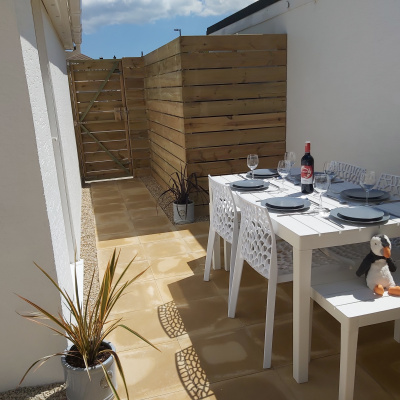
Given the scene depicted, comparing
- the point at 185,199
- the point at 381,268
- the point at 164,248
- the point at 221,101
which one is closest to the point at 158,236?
the point at 164,248

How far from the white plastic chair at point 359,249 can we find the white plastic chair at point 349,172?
0.36m

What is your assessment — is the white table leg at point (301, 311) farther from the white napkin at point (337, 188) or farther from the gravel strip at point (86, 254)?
the gravel strip at point (86, 254)

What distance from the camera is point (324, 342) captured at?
8.23 ft

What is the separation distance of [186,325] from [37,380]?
100 centimetres

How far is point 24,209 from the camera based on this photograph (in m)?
1.93

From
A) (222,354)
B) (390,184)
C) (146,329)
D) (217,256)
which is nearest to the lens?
(222,354)

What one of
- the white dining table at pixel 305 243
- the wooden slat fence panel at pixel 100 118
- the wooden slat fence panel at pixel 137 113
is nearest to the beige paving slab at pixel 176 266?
the white dining table at pixel 305 243

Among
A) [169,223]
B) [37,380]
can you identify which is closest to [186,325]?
A: [37,380]

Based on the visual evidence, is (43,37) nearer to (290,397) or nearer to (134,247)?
(134,247)

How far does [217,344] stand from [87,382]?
0.92 m

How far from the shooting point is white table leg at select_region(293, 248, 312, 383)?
2.07 meters

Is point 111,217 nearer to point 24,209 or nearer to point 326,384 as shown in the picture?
point 24,209

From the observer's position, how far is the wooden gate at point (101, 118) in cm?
725

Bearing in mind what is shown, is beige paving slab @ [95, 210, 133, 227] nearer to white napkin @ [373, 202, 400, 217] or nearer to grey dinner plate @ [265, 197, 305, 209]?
grey dinner plate @ [265, 197, 305, 209]
